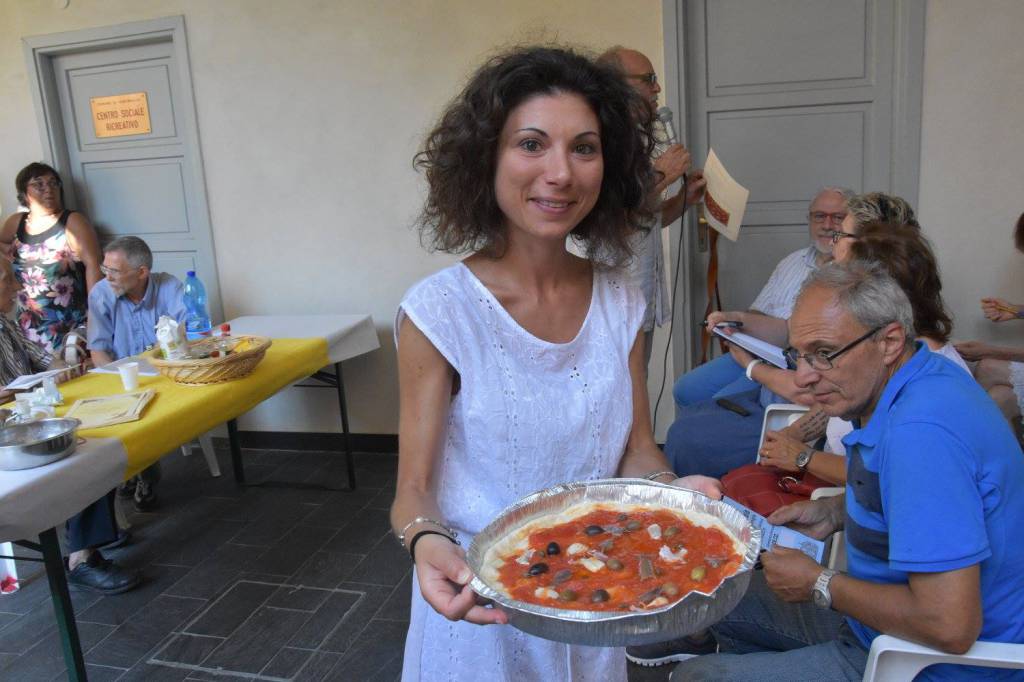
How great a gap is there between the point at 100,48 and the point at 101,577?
3323mm

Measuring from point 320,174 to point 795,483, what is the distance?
11.0ft

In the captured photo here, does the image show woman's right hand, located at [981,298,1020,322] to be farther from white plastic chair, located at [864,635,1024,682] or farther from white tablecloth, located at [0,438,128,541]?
white tablecloth, located at [0,438,128,541]

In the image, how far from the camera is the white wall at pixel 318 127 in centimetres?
425

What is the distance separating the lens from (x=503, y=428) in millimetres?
1254

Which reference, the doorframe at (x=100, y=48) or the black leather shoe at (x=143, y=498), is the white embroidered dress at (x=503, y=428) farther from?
the doorframe at (x=100, y=48)

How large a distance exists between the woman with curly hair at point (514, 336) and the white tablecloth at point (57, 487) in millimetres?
1549

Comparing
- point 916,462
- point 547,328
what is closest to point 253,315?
point 547,328

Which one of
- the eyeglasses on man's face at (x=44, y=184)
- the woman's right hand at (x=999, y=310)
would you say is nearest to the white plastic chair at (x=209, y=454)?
the eyeglasses on man's face at (x=44, y=184)

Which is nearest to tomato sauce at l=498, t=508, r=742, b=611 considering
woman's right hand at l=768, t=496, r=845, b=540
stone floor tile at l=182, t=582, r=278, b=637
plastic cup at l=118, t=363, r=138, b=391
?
woman's right hand at l=768, t=496, r=845, b=540

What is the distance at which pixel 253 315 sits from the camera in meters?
4.84

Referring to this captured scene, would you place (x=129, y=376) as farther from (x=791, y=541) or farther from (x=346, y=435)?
(x=791, y=541)

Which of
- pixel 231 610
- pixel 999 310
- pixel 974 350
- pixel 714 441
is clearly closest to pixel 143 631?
pixel 231 610

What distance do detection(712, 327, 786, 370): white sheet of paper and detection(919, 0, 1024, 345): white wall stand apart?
5.07ft

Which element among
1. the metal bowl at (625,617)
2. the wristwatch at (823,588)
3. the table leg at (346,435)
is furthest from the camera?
the table leg at (346,435)
